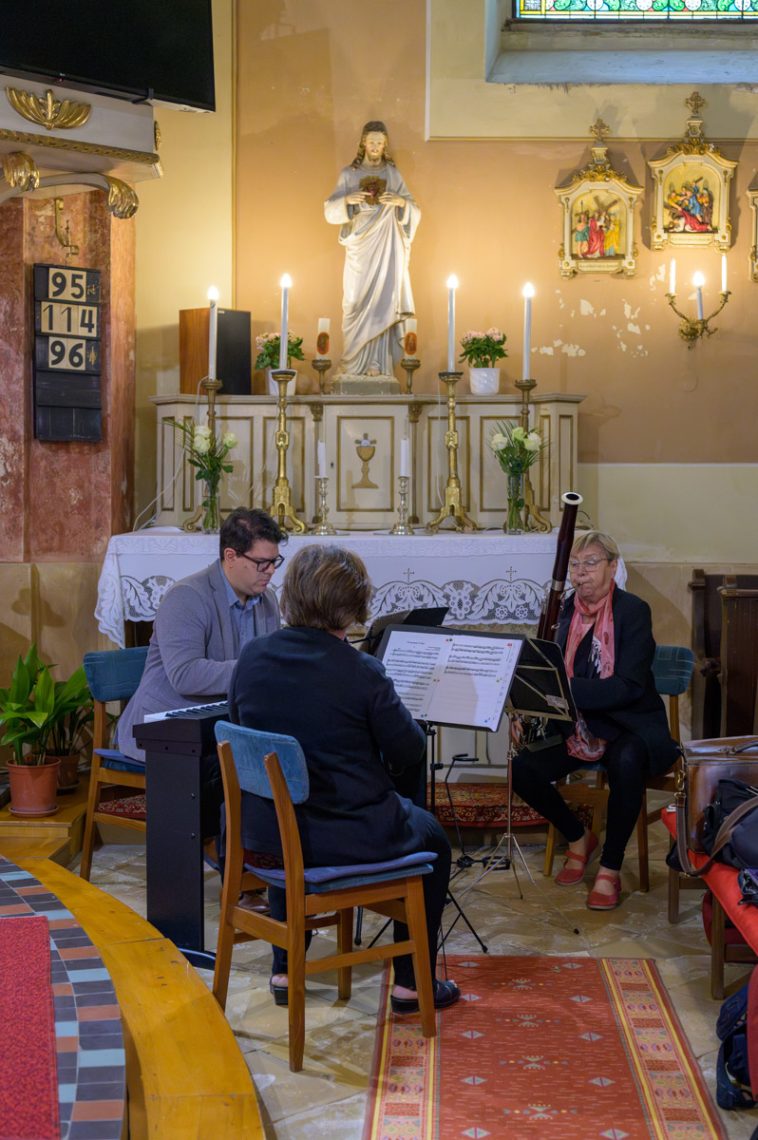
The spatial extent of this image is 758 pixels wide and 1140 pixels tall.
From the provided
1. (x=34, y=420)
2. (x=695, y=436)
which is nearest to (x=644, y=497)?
(x=695, y=436)

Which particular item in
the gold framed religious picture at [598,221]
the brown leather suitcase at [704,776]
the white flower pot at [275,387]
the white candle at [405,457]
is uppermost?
the gold framed religious picture at [598,221]

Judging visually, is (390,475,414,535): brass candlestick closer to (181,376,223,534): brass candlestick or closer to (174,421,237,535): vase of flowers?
(174,421,237,535): vase of flowers

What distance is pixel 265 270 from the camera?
7.98 m

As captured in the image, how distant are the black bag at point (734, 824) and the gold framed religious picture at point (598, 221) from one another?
4586 millimetres

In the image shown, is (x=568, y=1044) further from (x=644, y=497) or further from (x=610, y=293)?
(x=610, y=293)

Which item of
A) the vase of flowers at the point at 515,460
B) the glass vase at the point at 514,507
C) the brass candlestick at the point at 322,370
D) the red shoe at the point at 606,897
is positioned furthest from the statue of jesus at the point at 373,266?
the red shoe at the point at 606,897

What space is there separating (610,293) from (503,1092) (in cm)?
552

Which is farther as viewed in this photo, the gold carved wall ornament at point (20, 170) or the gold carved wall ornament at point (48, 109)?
the gold carved wall ornament at point (20, 170)

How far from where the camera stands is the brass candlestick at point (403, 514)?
6.75 m

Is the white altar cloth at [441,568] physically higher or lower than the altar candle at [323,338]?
lower

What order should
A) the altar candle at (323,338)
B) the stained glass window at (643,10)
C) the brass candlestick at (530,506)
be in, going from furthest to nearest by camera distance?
the stained glass window at (643,10)
the altar candle at (323,338)
the brass candlestick at (530,506)

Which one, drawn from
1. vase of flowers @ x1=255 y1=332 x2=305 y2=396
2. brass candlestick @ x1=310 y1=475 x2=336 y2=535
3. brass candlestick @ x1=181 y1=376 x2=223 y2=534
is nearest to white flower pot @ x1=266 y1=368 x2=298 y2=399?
vase of flowers @ x1=255 y1=332 x2=305 y2=396

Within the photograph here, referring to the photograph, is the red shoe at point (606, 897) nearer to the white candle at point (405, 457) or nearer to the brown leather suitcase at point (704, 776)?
the brown leather suitcase at point (704, 776)

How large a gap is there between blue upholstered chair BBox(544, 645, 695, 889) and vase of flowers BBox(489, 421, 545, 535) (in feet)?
4.80
